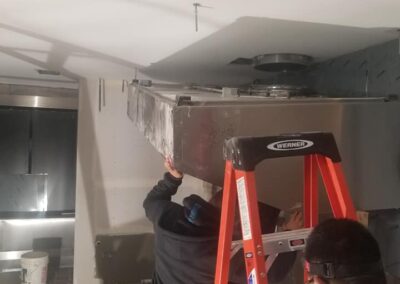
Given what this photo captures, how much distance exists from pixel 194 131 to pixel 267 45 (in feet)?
2.25

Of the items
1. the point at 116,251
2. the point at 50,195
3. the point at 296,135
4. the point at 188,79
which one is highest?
the point at 188,79

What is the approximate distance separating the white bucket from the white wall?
0.28 meters

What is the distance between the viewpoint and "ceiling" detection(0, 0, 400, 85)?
3.48 ft

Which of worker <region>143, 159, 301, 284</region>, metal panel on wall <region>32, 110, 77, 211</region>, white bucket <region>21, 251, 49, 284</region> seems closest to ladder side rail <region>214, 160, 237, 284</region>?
worker <region>143, 159, 301, 284</region>

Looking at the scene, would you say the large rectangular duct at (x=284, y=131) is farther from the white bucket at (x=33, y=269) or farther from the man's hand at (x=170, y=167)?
the white bucket at (x=33, y=269)

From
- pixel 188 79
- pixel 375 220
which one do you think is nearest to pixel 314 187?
pixel 375 220

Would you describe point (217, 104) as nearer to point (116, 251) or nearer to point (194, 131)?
point (194, 131)

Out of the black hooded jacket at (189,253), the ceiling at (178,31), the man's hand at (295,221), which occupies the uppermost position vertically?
the ceiling at (178,31)

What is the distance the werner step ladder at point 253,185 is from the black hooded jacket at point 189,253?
28 cm

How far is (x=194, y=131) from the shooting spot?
0.98 meters

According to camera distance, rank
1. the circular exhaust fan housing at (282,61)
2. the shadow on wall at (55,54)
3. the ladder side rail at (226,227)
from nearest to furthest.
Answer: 1. the ladder side rail at (226,227)
2. the shadow on wall at (55,54)
3. the circular exhaust fan housing at (282,61)

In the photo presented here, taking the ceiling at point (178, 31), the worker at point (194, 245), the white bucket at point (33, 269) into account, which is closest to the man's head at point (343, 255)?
the worker at point (194, 245)

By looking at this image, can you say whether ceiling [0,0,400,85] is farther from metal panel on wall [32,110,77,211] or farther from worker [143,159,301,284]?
metal panel on wall [32,110,77,211]

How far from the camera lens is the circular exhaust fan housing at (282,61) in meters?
1.69
